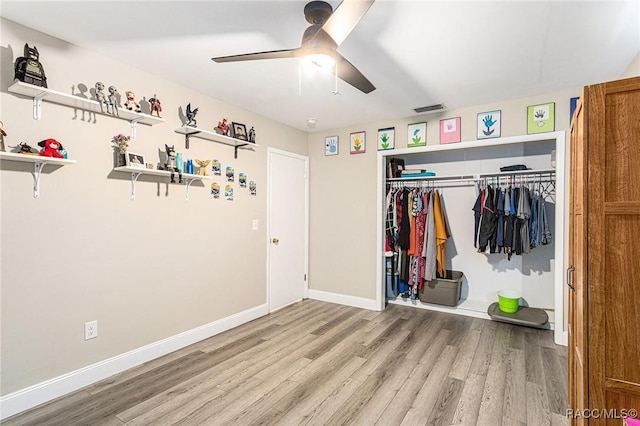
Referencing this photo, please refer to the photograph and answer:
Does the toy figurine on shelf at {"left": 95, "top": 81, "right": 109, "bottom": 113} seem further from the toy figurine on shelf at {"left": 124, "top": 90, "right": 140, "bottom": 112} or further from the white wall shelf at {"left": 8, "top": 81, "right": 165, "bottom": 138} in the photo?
the toy figurine on shelf at {"left": 124, "top": 90, "right": 140, "bottom": 112}

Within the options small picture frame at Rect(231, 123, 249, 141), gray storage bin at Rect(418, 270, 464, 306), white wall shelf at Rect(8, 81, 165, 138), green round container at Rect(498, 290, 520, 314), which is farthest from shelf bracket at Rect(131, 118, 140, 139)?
green round container at Rect(498, 290, 520, 314)

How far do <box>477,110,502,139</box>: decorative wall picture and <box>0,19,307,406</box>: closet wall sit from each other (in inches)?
111

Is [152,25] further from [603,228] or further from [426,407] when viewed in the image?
[426,407]

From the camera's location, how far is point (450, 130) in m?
3.78

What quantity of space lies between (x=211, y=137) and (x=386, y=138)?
2.19 metres

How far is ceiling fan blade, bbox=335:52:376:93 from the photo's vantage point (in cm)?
186

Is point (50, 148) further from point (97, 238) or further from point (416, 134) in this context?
point (416, 134)

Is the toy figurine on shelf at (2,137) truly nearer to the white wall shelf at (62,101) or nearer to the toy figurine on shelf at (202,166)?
the white wall shelf at (62,101)

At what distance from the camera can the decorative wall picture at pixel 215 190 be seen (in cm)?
338

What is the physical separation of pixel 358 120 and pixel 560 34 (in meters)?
2.36

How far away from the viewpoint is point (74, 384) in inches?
91.2

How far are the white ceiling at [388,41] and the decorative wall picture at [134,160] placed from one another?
0.76m

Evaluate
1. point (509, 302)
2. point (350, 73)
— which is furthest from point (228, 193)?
point (509, 302)

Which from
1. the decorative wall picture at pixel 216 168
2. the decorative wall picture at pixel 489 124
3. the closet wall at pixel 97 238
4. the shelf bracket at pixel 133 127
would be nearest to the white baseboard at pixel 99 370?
the closet wall at pixel 97 238
